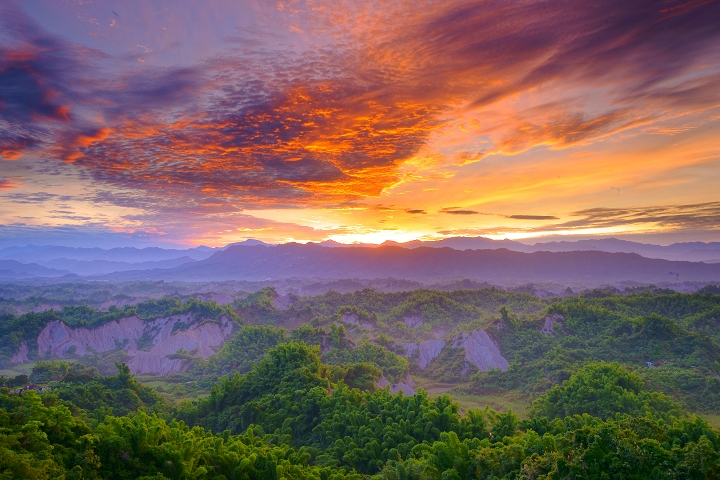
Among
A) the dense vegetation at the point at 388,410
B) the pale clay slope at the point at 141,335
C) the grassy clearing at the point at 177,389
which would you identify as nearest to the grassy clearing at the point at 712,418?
the dense vegetation at the point at 388,410

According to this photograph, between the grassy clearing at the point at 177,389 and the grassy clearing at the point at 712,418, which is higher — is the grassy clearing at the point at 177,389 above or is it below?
below

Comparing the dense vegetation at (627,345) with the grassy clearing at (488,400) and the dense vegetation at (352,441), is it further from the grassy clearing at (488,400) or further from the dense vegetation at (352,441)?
the dense vegetation at (352,441)

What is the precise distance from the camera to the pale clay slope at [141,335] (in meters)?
57.2

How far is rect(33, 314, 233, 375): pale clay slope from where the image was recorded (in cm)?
5725

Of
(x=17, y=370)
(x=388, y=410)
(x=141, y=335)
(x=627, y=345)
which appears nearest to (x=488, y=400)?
(x=627, y=345)

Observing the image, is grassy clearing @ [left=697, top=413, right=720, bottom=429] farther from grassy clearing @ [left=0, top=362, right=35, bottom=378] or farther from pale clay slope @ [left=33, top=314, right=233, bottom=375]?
grassy clearing @ [left=0, top=362, right=35, bottom=378]

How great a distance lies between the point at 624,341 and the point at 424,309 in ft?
123

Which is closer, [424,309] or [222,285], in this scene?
[424,309]

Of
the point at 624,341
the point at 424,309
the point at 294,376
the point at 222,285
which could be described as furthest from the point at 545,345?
the point at 222,285

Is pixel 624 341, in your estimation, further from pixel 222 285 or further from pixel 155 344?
pixel 222 285

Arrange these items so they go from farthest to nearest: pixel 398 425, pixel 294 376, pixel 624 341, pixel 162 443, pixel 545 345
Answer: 1. pixel 545 345
2. pixel 624 341
3. pixel 294 376
4. pixel 398 425
5. pixel 162 443

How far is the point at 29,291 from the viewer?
135625mm

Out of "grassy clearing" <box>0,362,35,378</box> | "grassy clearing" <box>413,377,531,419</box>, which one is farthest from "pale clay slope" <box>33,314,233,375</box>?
"grassy clearing" <box>413,377,531,419</box>

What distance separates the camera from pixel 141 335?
222ft
